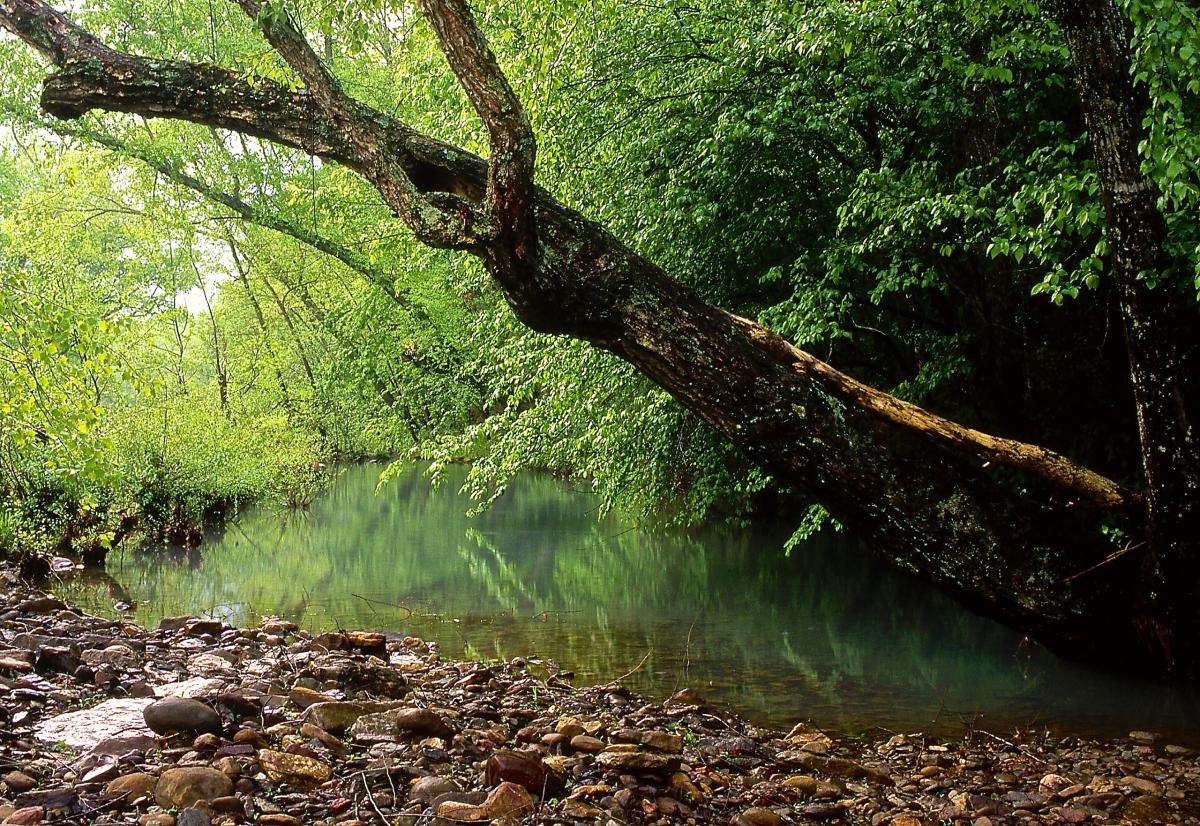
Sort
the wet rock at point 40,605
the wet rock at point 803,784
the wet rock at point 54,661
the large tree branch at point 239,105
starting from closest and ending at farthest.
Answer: the wet rock at point 803,784, the wet rock at point 54,661, the large tree branch at point 239,105, the wet rock at point 40,605

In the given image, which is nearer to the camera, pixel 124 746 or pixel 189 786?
pixel 189 786

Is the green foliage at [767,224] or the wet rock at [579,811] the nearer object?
the wet rock at [579,811]

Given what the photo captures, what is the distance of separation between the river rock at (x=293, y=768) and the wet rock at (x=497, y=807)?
0.62m

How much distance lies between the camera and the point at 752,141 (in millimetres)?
8984

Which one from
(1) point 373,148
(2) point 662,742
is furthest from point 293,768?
(1) point 373,148

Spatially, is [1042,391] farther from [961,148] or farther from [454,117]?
[454,117]

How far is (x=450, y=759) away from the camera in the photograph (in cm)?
422

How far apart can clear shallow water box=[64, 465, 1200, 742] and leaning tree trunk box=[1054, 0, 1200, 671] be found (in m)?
1.30

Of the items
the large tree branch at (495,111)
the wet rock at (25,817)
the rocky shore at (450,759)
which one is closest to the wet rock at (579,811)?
the rocky shore at (450,759)

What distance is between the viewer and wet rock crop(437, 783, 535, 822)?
11.6ft

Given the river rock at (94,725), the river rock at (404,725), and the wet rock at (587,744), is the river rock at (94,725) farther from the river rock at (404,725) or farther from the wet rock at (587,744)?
the wet rock at (587,744)

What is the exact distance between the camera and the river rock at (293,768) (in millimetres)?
3787

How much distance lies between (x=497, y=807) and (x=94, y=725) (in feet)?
6.64

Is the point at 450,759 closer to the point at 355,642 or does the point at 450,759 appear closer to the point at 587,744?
the point at 587,744
